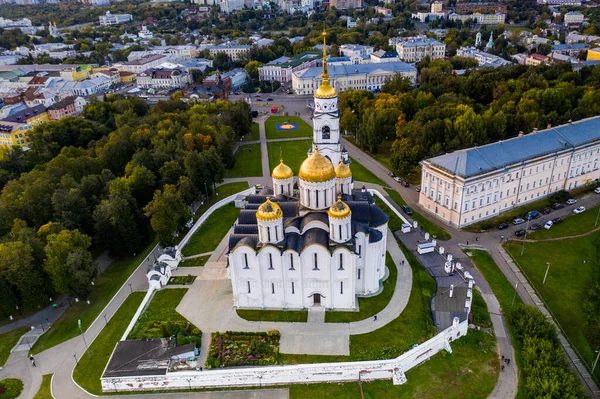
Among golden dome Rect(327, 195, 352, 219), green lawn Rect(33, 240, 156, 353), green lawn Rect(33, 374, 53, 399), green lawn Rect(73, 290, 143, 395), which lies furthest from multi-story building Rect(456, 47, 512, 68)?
green lawn Rect(33, 374, 53, 399)

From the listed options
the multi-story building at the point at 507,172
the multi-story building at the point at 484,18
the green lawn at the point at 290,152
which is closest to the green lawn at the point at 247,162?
the green lawn at the point at 290,152

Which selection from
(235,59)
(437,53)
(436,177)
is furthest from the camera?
(235,59)

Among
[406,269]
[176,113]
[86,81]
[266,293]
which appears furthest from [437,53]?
[266,293]

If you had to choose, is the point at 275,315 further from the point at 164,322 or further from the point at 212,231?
the point at 212,231

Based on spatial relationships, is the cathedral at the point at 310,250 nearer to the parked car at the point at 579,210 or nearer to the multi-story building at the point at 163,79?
the parked car at the point at 579,210

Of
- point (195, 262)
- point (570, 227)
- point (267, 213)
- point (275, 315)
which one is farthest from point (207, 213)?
point (570, 227)

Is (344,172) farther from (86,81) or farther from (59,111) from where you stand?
(86,81)

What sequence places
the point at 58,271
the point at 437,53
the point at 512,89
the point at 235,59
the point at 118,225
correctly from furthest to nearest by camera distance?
the point at 235,59, the point at 437,53, the point at 512,89, the point at 118,225, the point at 58,271

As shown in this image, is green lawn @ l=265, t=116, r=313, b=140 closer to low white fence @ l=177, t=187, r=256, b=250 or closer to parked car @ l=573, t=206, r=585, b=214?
low white fence @ l=177, t=187, r=256, b=250
